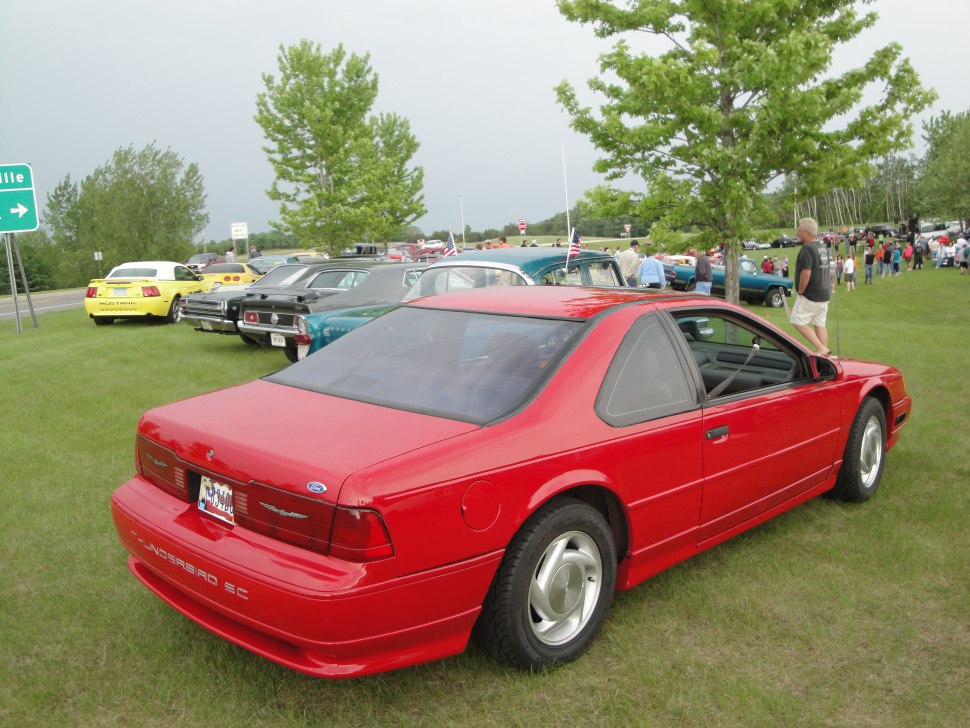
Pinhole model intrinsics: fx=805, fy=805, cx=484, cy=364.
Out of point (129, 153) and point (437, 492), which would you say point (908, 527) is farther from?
point (129, 153)

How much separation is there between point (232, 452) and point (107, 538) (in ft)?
7.14

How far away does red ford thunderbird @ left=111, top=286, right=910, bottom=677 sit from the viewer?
263 centimetres

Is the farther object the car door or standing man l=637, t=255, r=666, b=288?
standing man l=637, t=255, r=666, b=288

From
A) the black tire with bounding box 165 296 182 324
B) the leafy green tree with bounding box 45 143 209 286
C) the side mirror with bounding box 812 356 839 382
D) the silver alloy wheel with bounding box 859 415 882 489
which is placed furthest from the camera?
the leafy green tree with bounding box 45 143 209 286

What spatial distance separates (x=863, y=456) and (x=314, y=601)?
12.8ft

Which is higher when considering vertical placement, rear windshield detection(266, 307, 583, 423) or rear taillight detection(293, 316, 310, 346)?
rear windshield detection(266, 307, 583, 423)

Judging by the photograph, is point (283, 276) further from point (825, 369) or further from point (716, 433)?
point (716, 433)

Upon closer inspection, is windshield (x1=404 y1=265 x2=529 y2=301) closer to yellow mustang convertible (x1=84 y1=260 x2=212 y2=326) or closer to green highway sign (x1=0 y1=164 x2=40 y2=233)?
yellow mustang convertible (x1=84 y1=260 x2=212 y2=326)

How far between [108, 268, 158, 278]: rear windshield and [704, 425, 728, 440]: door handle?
1625 cm

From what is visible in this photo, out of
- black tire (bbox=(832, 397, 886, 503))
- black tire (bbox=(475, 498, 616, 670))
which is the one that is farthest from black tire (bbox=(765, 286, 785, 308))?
black tire (bbox=(475, 498, 616, 670))

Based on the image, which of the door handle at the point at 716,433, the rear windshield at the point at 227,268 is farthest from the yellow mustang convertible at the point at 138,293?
the door handle at the point at 716,433

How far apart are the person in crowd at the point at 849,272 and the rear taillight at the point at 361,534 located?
3300cm

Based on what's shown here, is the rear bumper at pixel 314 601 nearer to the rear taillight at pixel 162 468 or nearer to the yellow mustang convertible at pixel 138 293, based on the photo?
the rear taillight at pixel 162 468

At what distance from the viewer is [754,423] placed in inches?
157
